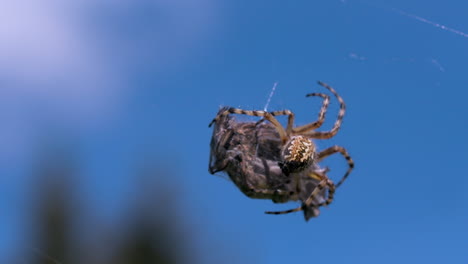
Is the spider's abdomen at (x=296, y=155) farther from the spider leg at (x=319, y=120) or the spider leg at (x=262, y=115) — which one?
the spider leg at (x=319, y=120)

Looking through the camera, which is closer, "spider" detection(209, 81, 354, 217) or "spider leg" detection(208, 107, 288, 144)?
"spider leg" detection(208, 107, 288, 144)

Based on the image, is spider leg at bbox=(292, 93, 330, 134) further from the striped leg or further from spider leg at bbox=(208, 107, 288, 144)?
the striped leg

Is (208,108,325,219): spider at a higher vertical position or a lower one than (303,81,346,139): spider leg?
lower

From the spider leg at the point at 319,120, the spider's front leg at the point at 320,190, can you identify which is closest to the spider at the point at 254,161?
the spider's front leg at the point at 320,190

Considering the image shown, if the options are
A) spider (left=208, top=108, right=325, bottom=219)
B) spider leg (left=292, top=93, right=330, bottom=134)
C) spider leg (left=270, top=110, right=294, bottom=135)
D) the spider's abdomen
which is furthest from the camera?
spider leg (left=292, top=93, right=330, bottom=134)

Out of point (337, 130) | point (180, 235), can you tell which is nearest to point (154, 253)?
point (180, 235)

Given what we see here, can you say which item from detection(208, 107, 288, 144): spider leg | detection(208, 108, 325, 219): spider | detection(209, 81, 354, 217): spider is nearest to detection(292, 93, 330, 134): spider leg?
detection(209, 81, 354, 217): spider

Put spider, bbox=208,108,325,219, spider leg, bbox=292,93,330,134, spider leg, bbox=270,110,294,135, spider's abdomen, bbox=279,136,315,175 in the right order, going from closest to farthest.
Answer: spider, bbox=208,108,325,219 < spider's abdomen, bbox=279,136,315,175 < spider leg, bbox=270,110,294,135 < spider leg, bbox=292,93,330,134

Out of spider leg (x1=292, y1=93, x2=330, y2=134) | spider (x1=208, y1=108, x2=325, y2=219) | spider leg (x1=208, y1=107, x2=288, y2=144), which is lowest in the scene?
spider (x1=208, y1=108, x2=325, y2=219)
